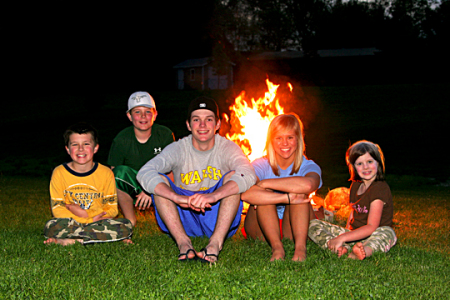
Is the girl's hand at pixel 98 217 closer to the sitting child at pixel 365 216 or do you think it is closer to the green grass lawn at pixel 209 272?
the green grass lawn at pixel 209 272

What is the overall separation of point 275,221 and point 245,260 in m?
0.51

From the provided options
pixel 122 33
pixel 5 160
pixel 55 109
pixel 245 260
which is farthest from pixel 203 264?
pixel 55 109

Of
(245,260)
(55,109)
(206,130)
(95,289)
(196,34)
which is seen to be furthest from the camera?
(55,109)

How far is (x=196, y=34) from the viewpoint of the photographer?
933 cm

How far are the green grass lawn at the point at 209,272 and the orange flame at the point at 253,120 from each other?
186cm

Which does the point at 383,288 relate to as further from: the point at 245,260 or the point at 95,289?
the point at 95,289

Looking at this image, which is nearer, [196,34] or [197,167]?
[197,167]

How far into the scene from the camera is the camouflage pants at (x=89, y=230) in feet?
15.9

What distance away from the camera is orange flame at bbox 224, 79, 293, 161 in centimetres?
704

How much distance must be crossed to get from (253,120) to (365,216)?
284 cm

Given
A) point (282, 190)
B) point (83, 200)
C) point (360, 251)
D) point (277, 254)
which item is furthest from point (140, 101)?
point (360, 251)

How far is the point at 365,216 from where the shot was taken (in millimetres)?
4848

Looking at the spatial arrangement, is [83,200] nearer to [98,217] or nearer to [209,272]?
[98,217]

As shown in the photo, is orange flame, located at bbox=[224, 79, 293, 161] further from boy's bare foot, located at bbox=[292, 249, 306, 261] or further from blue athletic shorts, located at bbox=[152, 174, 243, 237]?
boy's bare foot, located at bbox=[292, 249, 306, 261]
